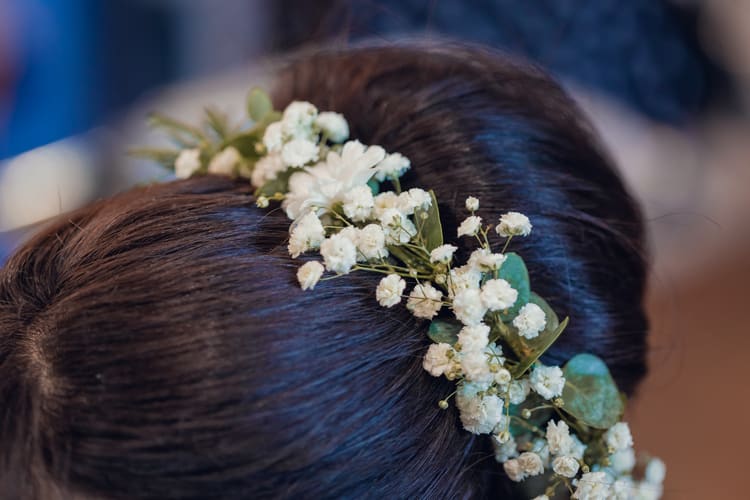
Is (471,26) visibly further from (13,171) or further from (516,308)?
(13,171)

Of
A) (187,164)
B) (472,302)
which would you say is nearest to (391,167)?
(472,302)

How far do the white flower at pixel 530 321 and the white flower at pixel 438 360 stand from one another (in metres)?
0.06

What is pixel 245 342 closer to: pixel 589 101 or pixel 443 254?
pixel 443 254

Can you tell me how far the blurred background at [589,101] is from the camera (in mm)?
1392

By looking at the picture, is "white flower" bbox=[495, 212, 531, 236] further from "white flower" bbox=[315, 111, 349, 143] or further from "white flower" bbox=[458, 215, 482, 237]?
"white flower" bbox=[315, 111, 349, 143]

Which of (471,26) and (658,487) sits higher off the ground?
(471,26)

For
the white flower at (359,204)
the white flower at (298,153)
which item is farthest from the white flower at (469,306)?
the white flower at (298,153)

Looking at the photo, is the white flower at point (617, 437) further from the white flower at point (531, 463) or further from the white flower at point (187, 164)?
the white flower at point (187, 164)

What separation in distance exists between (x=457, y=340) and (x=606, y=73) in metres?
1.22

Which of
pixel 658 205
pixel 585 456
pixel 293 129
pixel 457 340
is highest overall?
pixel 293 129

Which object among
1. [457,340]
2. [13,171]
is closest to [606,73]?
[457,340]

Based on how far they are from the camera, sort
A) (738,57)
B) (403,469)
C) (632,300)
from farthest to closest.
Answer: (738,57) < (632,300) < (403,469)

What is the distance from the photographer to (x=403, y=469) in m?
0.58

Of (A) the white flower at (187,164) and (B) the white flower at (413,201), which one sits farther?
(A) the white flower at (187,164)
